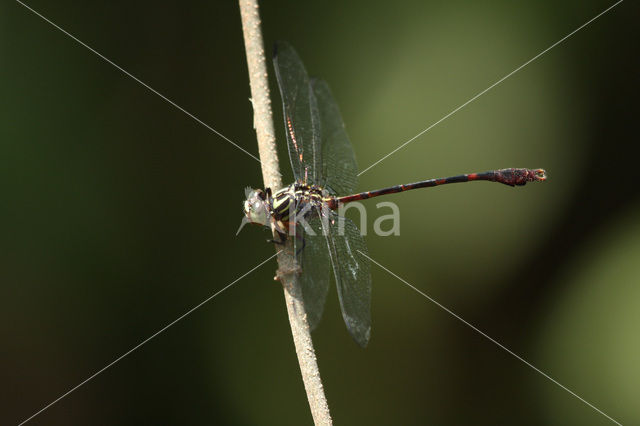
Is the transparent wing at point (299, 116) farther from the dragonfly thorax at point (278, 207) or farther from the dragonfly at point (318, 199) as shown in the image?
the dragonfly thorax at point (278, 207)

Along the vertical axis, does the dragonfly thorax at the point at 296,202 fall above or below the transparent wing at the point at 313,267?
above

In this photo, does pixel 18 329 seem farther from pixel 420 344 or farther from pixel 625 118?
pixel 625 118

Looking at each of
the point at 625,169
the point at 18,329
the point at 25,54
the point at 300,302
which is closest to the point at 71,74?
the point at 25,54

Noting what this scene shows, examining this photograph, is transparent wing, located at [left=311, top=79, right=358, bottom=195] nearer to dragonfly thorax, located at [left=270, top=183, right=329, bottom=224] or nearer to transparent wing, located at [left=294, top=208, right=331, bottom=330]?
dragonfly thorax, located at [left=270, top=183, right=329, bottom=224]
